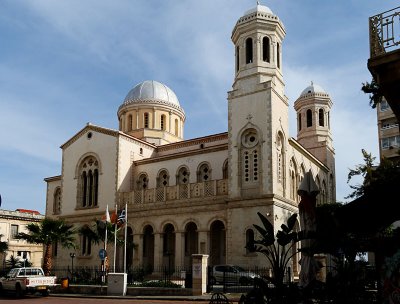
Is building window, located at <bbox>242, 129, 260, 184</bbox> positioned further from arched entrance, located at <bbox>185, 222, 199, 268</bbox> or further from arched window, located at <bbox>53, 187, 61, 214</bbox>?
arched window, located at <bbox>53, 187, 61, 214</bbox>

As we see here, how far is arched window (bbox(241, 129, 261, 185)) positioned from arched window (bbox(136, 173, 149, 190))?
405 inches

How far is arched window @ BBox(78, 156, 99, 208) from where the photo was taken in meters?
41.0

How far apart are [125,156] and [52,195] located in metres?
11.5

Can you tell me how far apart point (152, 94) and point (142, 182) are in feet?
35.5

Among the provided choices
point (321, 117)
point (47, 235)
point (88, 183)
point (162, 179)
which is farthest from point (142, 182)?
point (321, 117)

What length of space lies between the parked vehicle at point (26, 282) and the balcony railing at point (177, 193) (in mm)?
12900

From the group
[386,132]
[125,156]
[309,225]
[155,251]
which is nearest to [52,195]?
[125,156]

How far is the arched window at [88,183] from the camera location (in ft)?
135

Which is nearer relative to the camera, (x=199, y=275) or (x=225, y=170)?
(x=199, y=275)

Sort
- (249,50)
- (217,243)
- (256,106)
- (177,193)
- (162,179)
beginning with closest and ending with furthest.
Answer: (256,106) → (249,50) → (217,243) → (177,193) → (162,179)

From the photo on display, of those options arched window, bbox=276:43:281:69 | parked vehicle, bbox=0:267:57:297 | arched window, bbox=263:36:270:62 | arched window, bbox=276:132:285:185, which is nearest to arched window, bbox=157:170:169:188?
arched window, bbox=276:132:285:185

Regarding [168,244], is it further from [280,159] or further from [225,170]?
[280,159]

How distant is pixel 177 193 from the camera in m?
36.0

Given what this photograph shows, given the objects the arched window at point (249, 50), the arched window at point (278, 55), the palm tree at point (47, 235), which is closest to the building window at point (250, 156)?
the arched window at point (249, 50)
